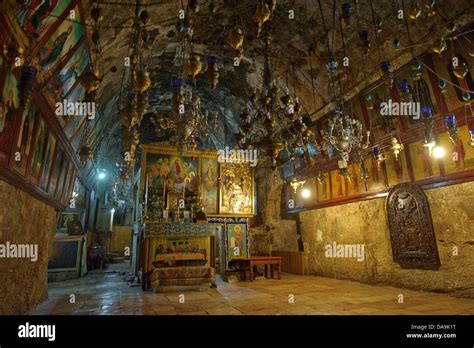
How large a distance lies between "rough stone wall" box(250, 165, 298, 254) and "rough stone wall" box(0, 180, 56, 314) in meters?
8.72

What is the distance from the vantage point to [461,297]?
20.7ft

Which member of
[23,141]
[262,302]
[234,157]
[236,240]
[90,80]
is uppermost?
[234,157]

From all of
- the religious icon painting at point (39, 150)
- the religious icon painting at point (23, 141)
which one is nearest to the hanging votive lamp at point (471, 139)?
the religious icon painting at point (23, 141)

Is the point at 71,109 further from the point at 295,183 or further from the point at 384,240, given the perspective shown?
the point at 384,240

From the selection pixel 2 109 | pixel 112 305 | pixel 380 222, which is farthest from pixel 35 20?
pixel 380 222

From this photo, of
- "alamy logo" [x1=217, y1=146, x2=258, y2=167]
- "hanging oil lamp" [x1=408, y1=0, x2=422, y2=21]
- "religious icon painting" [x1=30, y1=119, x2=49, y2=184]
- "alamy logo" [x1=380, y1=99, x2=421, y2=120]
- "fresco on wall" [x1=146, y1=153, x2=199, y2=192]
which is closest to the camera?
"hanging oil lamp" [x1=408, y1=0, x2=422, y2=21]

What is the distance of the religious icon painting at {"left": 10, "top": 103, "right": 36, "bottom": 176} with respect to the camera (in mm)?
4469

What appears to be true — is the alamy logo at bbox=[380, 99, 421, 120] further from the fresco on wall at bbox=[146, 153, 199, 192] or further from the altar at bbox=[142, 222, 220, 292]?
the fresco on wall at bbox=[146, 153, 199, 192]

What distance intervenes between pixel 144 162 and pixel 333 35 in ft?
25.1

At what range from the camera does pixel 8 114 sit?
4062mm

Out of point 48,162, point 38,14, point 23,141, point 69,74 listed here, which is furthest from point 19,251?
point 38,14

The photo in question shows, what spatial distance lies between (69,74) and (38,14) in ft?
6.51
